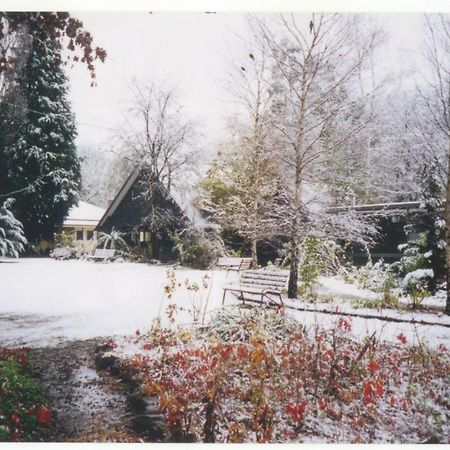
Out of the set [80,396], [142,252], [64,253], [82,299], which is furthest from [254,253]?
[80,396]

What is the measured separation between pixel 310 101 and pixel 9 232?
3.52m

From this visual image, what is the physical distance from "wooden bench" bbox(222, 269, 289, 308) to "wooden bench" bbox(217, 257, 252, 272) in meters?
0.08

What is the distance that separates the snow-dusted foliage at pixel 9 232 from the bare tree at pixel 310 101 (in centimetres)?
281

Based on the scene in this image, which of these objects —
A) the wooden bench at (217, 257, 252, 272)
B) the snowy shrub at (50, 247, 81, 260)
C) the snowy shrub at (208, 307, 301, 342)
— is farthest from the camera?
the wooden bench at (217, 257, 252, 272)

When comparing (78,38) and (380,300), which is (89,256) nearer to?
(78,38)

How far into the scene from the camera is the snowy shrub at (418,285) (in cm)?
408

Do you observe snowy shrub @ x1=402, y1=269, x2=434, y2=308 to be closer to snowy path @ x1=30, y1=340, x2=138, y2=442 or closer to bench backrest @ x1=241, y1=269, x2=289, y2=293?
bench backrest @ x1=241, y1=269, x2=289, y2=293

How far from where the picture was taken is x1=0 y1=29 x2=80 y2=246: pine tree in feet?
13.0

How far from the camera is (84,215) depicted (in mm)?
4098

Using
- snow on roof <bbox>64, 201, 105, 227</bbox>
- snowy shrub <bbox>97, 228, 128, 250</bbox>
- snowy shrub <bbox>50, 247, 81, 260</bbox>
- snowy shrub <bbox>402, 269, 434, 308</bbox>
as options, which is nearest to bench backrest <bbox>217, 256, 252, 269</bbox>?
snowy shrub <bbox>97, 228, 128, 250</bbox>

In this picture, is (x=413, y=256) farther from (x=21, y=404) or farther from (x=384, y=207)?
(x=21, y=404)

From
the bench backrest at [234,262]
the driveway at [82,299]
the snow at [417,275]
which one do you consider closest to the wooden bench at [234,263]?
the bench backrest at [234,262]

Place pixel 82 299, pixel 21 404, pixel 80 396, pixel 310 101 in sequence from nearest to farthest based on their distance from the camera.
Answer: pixel 21 404
pixel 80 396
pixel 82 299
pixel 310 101

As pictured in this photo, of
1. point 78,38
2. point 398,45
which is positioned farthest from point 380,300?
point 78,38
